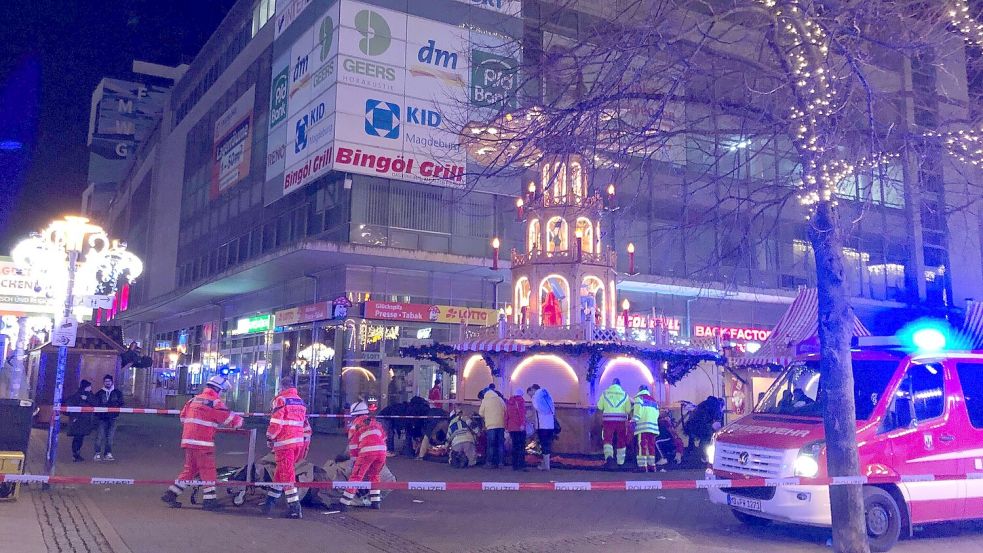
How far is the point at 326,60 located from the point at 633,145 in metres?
21.4

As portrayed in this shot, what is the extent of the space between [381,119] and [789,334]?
51.6 feet

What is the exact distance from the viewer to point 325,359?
27984 millimetres

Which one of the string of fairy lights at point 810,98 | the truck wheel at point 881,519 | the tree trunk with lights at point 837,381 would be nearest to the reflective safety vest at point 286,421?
the tree trunk with lights at point 837,381

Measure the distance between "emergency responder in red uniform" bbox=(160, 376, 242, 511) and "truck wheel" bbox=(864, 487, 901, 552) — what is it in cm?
809

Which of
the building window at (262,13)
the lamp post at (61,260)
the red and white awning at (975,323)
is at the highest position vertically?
the building window at (262,13)

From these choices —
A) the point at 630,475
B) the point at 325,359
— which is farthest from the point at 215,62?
the point at 630,475

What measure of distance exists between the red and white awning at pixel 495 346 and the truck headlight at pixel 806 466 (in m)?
9.50

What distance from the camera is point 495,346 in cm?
1802

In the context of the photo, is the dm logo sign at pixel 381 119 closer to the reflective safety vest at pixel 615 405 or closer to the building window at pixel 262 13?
the building window at pixel 262 13

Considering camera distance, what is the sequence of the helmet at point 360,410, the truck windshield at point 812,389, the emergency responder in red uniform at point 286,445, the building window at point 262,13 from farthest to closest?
the building window at point 262,13
the helmet at point 360,410
the emergency responder in red uniform at point 286,445
the truck windshield at point 812,389

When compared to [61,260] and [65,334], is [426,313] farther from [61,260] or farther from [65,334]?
[65,334]

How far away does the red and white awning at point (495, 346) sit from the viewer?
58.5ft

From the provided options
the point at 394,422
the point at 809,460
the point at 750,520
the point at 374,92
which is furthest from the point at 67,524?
the point at 374,92

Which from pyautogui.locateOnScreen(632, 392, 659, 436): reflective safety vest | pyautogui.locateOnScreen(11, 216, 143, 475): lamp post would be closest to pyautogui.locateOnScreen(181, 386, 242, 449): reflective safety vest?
pyautogui.locateOnScreen(11, 216, 143, 475): lamp post
